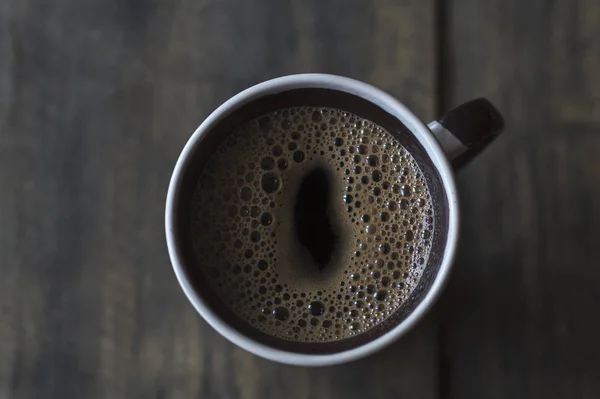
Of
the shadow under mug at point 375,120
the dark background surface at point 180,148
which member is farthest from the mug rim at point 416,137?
the dark background surface at point 180,148

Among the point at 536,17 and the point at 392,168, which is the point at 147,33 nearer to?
the point at 392,168

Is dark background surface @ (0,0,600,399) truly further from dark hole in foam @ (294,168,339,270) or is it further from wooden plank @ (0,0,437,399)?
dark hole in foam @ (294,168,339,270)

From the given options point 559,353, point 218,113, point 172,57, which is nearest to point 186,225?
point 218,113

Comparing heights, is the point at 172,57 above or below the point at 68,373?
above

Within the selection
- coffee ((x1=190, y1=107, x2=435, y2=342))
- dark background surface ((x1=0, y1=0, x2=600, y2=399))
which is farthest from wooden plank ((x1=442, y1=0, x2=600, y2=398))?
coffee ((x1=190, y1=107, x2=435, y2=342))

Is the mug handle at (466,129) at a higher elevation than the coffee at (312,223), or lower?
higher

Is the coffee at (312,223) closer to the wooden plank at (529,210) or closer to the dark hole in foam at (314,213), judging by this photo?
the dark hole in foam at (314,213)
